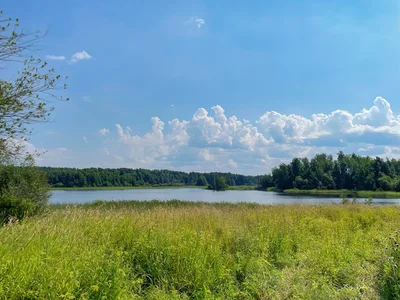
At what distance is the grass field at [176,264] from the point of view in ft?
13.0

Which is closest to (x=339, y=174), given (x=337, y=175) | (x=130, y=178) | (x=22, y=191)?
(x=337, y=175)

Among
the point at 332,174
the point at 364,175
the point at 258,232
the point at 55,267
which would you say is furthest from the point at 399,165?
the point at 55,267

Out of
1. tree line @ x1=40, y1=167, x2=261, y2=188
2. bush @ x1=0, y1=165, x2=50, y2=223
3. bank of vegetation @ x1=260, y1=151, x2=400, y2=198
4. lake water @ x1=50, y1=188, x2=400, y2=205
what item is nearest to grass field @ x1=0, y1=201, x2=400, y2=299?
bush @ x1=0, y1=165, x2=50, y2=223

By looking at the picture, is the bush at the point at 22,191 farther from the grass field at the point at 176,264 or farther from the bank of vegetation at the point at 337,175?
the bank of vegetation at the point at 337,175

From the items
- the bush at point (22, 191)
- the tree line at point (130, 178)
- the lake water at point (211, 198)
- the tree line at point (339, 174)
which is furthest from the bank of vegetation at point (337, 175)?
the bush at point (22, 191)

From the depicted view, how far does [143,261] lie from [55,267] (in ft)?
6.04

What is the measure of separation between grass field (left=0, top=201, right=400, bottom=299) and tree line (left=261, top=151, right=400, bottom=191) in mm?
71727

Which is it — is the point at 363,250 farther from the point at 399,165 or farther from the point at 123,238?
the point at 399,165

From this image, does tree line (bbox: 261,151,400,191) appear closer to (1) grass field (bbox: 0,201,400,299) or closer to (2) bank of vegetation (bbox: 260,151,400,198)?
(2) bank of vegetation (bbox: 260,151,400,198)

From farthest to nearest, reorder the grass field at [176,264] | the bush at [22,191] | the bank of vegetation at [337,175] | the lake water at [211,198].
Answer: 1. the bank of vegetation at [337,175]
2. the lake water at [211,198]
3. the bush at [22,191]
4. the grass field at [176,264]

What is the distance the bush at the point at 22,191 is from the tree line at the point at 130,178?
45254 mm

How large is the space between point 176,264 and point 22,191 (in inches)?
314

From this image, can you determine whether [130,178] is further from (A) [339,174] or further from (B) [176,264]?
(B) [176,264]

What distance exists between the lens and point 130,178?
9662 cm
